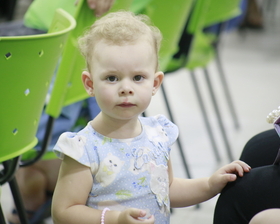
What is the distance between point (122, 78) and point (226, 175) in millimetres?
299

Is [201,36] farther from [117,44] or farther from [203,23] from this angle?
[117,44]

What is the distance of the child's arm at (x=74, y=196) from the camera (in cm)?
97

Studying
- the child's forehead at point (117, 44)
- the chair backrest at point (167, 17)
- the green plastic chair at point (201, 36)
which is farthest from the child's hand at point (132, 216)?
the green plastic chair at point (201, 36)

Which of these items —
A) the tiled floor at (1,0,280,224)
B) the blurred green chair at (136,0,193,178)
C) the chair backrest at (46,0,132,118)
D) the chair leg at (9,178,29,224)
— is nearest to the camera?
the chair leg at (9,178,29,224)

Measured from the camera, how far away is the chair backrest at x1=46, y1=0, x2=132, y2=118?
1.55 metres

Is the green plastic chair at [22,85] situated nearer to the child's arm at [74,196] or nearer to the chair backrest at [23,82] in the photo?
the chair backrest at [23,82]

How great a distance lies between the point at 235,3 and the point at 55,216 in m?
2.05

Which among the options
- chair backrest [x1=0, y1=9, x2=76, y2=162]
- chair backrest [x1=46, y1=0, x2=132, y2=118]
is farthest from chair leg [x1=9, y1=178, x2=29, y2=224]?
chair backrest [x1=46, y1=0, x2=132, y2=118]

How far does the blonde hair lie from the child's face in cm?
1

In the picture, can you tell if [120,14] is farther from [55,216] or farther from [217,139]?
[217,139]

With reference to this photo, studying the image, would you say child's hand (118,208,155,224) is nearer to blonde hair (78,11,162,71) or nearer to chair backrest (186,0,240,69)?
blonde hair (78,11,162,71)

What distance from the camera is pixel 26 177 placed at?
2.04m

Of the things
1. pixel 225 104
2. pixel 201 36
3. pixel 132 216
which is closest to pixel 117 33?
pixel 132 216

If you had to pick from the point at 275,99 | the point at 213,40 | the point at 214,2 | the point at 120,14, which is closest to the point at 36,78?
the point at 120,14
